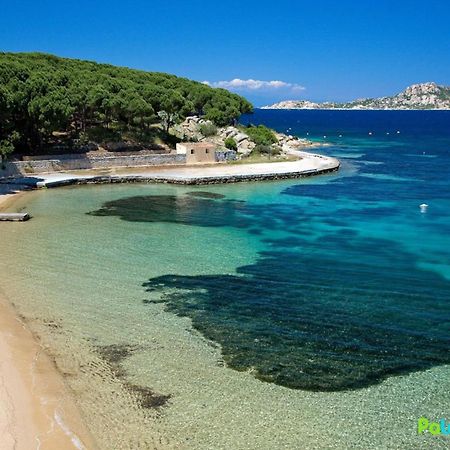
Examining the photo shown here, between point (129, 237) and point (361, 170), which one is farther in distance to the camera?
point (361, 170)

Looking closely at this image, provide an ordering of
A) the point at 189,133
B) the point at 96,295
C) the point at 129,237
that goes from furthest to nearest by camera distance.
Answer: the point at 189,133 → the point at 129,237 → the point at 96,295

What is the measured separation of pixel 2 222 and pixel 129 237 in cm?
854

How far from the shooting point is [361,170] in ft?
203

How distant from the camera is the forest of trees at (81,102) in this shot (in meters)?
47.0

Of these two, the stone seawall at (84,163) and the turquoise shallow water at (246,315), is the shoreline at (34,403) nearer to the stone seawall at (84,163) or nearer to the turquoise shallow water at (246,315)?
the turquoise shallow water at (246,315)

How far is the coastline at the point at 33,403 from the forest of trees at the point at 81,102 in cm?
3120

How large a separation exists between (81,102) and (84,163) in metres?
6.68

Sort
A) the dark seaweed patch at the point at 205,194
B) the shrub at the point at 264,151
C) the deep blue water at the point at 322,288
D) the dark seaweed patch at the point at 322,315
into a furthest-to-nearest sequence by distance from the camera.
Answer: the shrub at the point at 264,151 < the dark seaweed patch at the point at 205,194 < the deep blue water at the point at 322,288 < the dark seaweed patch at the point at 322,315

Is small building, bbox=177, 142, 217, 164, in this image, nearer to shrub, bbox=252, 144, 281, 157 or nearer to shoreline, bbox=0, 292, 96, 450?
shrub, bbox=252, 144, 281, 157

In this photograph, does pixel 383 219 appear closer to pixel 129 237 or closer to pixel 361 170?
pixel 129 237

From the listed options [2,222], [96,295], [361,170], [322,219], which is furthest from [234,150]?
[96,295]

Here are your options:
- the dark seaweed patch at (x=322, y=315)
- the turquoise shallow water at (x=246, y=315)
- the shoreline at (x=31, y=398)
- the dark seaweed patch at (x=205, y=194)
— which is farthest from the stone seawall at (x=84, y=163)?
the dark seaweed patch at (x=322, y=315)

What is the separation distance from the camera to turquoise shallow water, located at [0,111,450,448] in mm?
12773

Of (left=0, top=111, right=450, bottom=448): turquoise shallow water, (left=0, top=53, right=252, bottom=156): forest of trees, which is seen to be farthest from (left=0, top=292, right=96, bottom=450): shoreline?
(left=0, top=53, right=252, bottom=156): forest of trees
